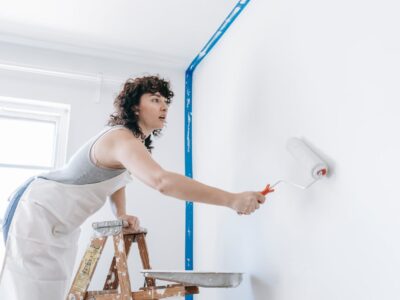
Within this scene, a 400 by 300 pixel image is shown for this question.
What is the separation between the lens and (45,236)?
1.28 metres

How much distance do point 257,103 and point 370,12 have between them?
22.7 inches

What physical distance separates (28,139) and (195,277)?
1362mm

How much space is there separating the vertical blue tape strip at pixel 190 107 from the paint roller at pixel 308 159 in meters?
0.85

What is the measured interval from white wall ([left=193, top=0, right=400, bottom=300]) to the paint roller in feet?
0.10

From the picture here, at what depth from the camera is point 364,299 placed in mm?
931

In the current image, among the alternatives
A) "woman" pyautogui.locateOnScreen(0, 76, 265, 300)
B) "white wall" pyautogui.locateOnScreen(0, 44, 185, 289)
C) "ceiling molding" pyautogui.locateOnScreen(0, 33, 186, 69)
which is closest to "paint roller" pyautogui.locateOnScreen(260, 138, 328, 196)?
"woman" pyautogui.locateOnScreen(0, 76, 265, 300)

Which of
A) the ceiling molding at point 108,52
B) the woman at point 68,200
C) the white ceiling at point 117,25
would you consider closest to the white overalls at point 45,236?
the woman at point 68,200

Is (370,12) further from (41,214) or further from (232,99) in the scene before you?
(41,214)

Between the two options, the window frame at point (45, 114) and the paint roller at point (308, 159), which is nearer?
the paint roller at point (308, 159)

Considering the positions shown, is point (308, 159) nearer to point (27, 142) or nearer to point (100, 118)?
point (100, 118)

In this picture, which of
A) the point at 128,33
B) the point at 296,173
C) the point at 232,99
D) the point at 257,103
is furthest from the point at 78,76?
the point at 296,173

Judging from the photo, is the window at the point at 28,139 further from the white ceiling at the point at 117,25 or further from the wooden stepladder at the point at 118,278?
the wooden stepladder at the point at 118,278

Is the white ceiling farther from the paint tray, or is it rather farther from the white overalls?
the paint tray

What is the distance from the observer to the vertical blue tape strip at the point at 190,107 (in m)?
1.86
